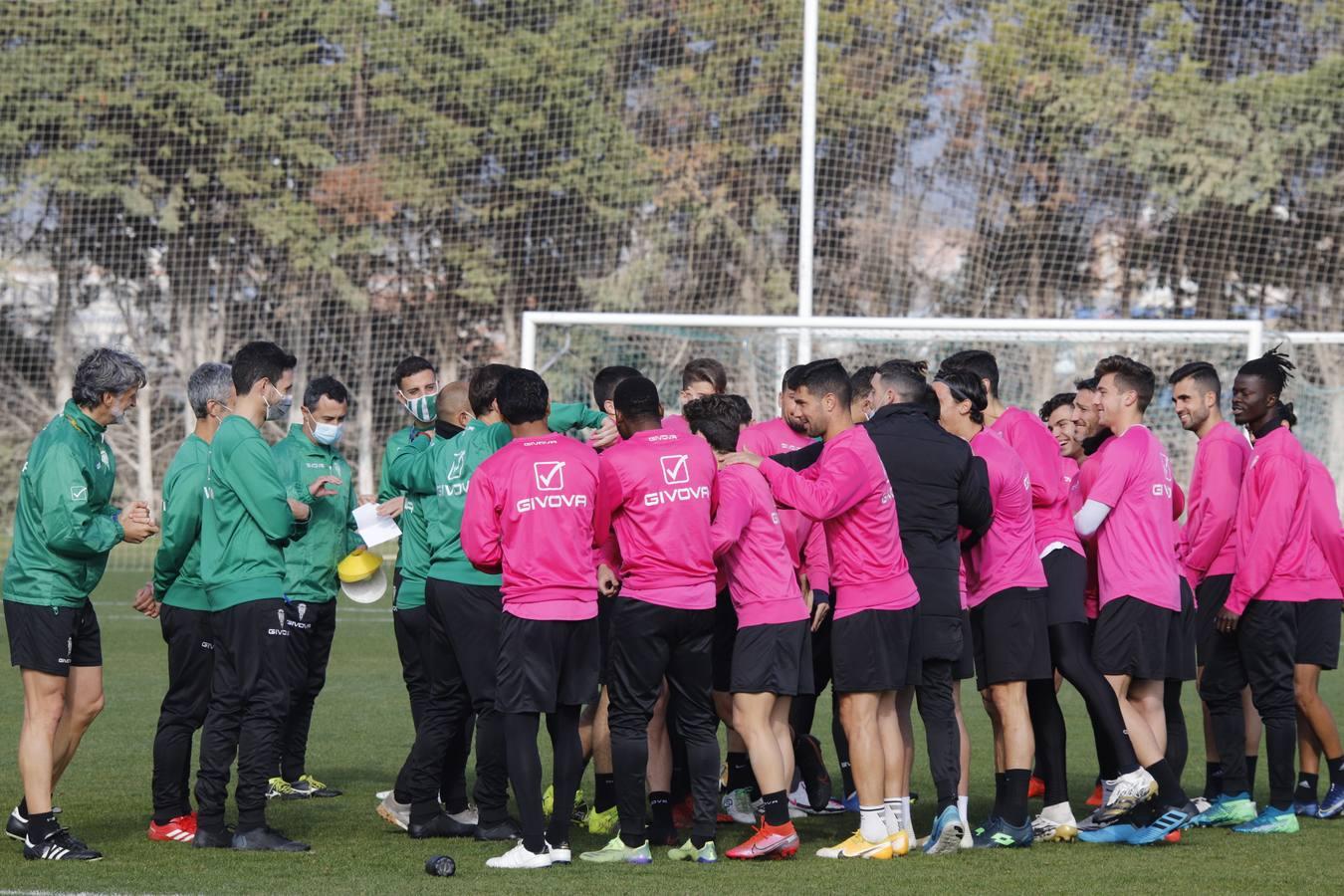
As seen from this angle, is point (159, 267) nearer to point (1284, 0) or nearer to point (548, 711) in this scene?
point (1284, 0)

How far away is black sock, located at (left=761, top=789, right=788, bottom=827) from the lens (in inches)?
283


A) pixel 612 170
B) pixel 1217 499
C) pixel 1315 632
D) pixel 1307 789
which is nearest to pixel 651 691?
pixel 1217 499

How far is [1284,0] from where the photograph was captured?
2822 cm

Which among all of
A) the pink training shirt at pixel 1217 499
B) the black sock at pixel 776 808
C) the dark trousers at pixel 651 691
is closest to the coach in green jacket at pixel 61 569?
Answer: the dark trousers at pixel 651 691

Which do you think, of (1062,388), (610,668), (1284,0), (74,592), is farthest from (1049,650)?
(1284,0)

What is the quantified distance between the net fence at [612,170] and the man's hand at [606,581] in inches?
803

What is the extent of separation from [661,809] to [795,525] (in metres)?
1.66

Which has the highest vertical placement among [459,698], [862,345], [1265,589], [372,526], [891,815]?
[862,345]

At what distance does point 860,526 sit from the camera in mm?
7266

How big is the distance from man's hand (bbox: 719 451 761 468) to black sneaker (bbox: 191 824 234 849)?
2863 mm

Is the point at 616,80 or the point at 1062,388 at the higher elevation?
the point at 616,80

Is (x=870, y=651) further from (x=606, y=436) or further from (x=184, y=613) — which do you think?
(x=184, y=613)

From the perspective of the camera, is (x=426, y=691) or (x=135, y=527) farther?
(x=426, y=691)

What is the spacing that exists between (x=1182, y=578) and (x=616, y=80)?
73.9 feet
